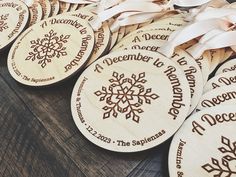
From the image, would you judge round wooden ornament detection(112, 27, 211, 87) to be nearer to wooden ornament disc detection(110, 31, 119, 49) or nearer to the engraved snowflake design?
wooden ornament disc detection(110, 31, 119, 49)

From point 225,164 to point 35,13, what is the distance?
674 mm

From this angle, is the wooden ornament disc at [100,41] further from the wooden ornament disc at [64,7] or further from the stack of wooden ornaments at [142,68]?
the wooden ornament disc at [64,7]

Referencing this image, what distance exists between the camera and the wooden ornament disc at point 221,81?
68cm

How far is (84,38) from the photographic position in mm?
794

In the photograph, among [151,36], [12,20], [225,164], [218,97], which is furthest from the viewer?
[12,20]

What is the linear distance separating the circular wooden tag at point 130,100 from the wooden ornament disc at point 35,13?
0.28m

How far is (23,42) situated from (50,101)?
0.20 m

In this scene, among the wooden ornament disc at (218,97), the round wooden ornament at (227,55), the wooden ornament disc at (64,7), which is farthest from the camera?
the wooden ornament disc at (64,7)

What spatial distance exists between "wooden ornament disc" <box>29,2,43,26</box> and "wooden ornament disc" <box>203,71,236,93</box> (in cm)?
51

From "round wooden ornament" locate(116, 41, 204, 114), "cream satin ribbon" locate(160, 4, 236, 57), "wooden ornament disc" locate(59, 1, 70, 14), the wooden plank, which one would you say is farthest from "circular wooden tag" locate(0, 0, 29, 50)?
"cream satin ribbon" locate(160, 4, 236, 57)

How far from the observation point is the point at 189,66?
70 centimetres

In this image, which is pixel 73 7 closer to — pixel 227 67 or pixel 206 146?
pixel 227 67

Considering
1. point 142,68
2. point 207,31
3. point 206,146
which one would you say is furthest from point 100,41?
point 206,146

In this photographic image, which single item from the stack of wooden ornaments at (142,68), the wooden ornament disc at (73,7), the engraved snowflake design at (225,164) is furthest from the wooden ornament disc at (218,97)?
the wooden ornament disc at (73,7)
